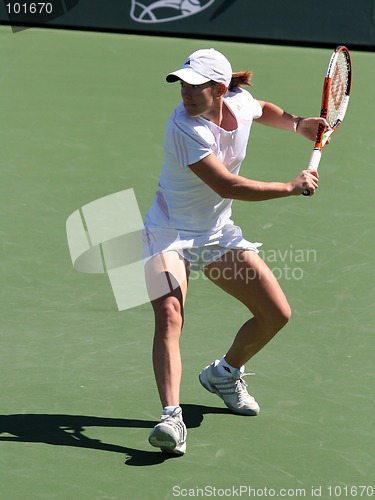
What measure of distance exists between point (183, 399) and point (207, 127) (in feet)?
4.97

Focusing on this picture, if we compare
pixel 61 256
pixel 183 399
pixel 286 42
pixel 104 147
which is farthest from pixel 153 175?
pixel 286 42

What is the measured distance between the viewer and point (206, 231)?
5.54 metres

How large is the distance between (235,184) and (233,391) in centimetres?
116

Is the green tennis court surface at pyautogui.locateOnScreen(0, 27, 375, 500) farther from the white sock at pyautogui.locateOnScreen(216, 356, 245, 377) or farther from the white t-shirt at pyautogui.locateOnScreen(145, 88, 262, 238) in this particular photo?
the white t-shirt at pyautogui.locateOnScreen(145, 88, 262, 238)

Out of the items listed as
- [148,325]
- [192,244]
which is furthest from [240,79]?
[148,325]

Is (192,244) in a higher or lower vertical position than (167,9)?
higher

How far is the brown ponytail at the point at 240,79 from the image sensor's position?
223 inches

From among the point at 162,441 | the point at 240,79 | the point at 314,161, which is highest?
the point at 240,79

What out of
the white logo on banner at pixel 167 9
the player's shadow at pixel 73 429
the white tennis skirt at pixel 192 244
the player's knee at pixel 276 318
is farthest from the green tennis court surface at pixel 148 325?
the white logo on banner at pixel 167 9

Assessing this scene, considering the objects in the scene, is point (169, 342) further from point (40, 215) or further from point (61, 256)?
point (40, 215)

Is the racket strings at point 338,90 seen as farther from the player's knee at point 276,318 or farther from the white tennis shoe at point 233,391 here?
the white tennis shoe at point 233,391

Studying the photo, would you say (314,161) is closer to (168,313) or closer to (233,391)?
(168,313)

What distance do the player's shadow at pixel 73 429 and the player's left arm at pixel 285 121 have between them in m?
1.61

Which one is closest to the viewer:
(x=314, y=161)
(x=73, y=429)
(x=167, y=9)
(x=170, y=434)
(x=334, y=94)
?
(x=170, y=434)
